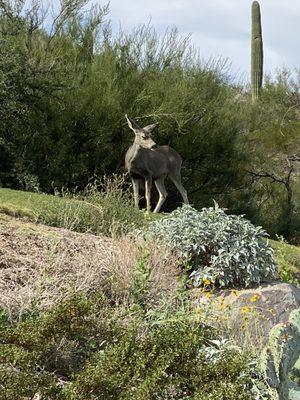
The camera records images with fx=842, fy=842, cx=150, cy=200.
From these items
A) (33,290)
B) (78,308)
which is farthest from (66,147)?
(78,308)

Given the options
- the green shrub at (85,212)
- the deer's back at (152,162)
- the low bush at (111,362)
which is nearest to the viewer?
the low bush at (111,362)

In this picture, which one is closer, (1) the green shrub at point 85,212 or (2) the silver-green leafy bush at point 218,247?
(2) the silver-green leafy bush at point 218,247

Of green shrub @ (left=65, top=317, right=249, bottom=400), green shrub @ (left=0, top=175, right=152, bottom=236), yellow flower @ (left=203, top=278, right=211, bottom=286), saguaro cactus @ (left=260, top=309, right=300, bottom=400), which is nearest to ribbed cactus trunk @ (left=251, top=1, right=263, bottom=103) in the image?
green shrub @ (left=0, top=175, right=152, bottom=236)

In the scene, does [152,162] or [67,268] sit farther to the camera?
[152,162]

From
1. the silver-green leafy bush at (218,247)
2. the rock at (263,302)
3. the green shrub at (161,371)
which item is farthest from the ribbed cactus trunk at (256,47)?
the green shrub at (161,371)

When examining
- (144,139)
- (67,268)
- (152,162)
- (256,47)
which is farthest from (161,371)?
(256,47)

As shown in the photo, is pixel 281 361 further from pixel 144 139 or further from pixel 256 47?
pixel 256 47

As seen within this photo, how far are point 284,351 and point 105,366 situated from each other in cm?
134

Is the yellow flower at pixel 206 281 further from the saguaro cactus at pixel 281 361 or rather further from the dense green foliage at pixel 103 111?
the dense green foliage at pixel 103 111

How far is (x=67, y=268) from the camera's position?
30.3 ft

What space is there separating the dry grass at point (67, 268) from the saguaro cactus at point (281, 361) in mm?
2352

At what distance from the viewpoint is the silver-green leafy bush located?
1052cm

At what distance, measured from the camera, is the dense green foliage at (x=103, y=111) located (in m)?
22.9

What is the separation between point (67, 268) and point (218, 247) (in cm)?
236
